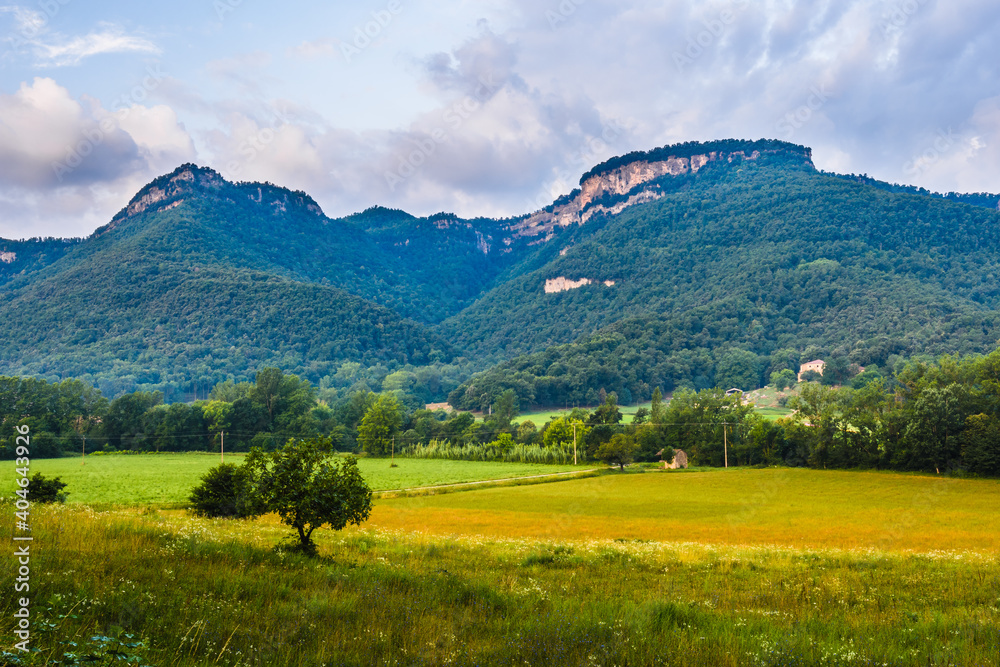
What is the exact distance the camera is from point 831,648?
5.73m

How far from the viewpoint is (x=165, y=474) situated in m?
59.2

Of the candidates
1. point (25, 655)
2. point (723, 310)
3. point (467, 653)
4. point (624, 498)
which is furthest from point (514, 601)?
point (723, 310)

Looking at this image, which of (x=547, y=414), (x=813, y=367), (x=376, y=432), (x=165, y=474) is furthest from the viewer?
(x=547, y=414)

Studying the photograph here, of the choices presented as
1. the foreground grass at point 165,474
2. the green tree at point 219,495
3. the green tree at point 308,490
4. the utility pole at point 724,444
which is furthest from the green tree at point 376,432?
the green tree at point 308,490

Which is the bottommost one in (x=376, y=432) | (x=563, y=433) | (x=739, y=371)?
(x=376, y=432)

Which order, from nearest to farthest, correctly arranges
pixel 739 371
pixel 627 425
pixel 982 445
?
pixel 982 445 → pixel 627 425 → pixel 739 371

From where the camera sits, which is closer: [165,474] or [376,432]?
[165,474]

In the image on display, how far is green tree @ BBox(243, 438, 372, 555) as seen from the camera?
12594 mm

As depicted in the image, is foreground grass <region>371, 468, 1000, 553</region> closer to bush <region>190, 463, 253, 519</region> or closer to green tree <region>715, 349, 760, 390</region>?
bush <region>190, 463, 253, 519</region>

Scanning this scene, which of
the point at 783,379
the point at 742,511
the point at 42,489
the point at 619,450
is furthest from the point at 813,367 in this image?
the point at 42,489

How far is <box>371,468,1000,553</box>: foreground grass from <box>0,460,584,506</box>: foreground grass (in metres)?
11.5

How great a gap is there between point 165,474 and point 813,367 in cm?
14577

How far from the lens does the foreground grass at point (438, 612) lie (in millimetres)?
4980

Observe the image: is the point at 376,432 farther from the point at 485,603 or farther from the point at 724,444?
the point at 485,603
